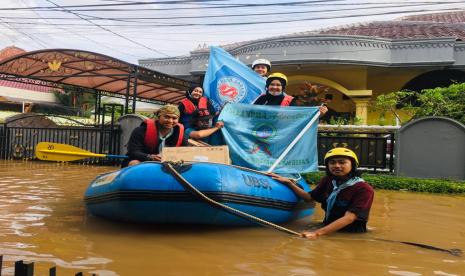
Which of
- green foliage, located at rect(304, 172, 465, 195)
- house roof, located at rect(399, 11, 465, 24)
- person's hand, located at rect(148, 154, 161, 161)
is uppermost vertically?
house roof, located at rect(399, 11, 465, 24)

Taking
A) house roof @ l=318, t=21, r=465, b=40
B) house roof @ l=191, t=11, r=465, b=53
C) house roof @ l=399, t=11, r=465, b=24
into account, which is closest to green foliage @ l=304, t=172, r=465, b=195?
house roof @ l=191, t=11, r=465, b=53

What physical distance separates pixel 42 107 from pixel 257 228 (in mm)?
29930

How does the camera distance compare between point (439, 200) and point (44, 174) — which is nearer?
point (439, 200)

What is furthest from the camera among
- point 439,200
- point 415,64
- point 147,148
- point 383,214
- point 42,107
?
point 42,107

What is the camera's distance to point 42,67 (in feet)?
50.6

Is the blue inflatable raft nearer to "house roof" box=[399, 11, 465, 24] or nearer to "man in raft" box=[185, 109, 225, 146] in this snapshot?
"man in raft" box=[185, 109, 225, 146]

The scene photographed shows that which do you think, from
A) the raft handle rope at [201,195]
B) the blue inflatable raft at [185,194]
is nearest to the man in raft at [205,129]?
the blue inflatable raft at [185,194]

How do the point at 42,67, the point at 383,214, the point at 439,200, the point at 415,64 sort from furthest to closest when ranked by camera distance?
the point at 415,64 → the point at 42,67 → the point at 439,200 → the point at 383,214

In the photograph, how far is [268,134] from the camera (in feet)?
21.7

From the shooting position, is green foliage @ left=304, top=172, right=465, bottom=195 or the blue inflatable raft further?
green foliage @ left=304, top=172, right=465, bottom=195

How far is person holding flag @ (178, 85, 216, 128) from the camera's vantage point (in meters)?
6.56

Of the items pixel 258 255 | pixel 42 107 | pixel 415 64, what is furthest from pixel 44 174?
pixel 42 107

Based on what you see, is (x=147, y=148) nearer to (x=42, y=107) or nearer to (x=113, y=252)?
(x=113, y=252)

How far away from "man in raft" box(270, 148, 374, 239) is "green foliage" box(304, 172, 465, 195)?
197 inches
